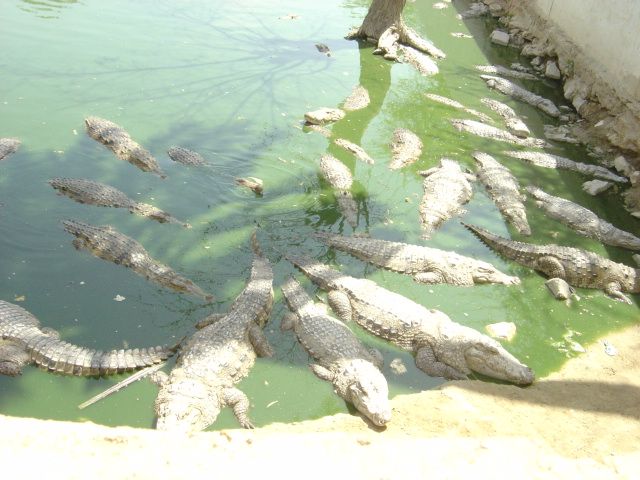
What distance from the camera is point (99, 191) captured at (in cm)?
763

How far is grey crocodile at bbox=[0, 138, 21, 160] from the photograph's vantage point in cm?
824

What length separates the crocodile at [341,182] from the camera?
839 centimetres

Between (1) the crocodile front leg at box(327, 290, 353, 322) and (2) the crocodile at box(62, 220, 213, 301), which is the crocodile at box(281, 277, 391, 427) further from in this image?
(2) the crocodile at box(62, 220, 213, 301)

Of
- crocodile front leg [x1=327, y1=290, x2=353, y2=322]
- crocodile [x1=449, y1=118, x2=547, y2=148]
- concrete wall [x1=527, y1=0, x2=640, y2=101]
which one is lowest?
crocodile front leg [x1=327, y1=290, x2=353, y2=322]

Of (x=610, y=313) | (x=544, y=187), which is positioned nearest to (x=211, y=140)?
(x=544, y=187)

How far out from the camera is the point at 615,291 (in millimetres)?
7832

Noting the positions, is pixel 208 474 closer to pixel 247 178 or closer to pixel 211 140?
pixel 247 178

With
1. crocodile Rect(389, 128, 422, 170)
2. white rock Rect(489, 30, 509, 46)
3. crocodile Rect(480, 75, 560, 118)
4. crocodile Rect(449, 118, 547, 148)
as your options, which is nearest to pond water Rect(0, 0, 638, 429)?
crocodile Rect(389, 128, 422, 170)

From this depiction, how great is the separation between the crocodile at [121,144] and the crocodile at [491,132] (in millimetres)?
6359

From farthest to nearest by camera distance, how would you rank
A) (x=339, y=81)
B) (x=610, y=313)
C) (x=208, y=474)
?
(x=339, y=81)
(x=610, y=313)
(x=208, y=474)

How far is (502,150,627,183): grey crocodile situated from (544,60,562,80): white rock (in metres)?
5.34

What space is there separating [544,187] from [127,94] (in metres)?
7.91

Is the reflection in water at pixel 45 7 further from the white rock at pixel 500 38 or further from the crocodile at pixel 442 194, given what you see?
the white rock at pixel 500 38

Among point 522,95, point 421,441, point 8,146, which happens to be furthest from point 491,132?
point 8,146
